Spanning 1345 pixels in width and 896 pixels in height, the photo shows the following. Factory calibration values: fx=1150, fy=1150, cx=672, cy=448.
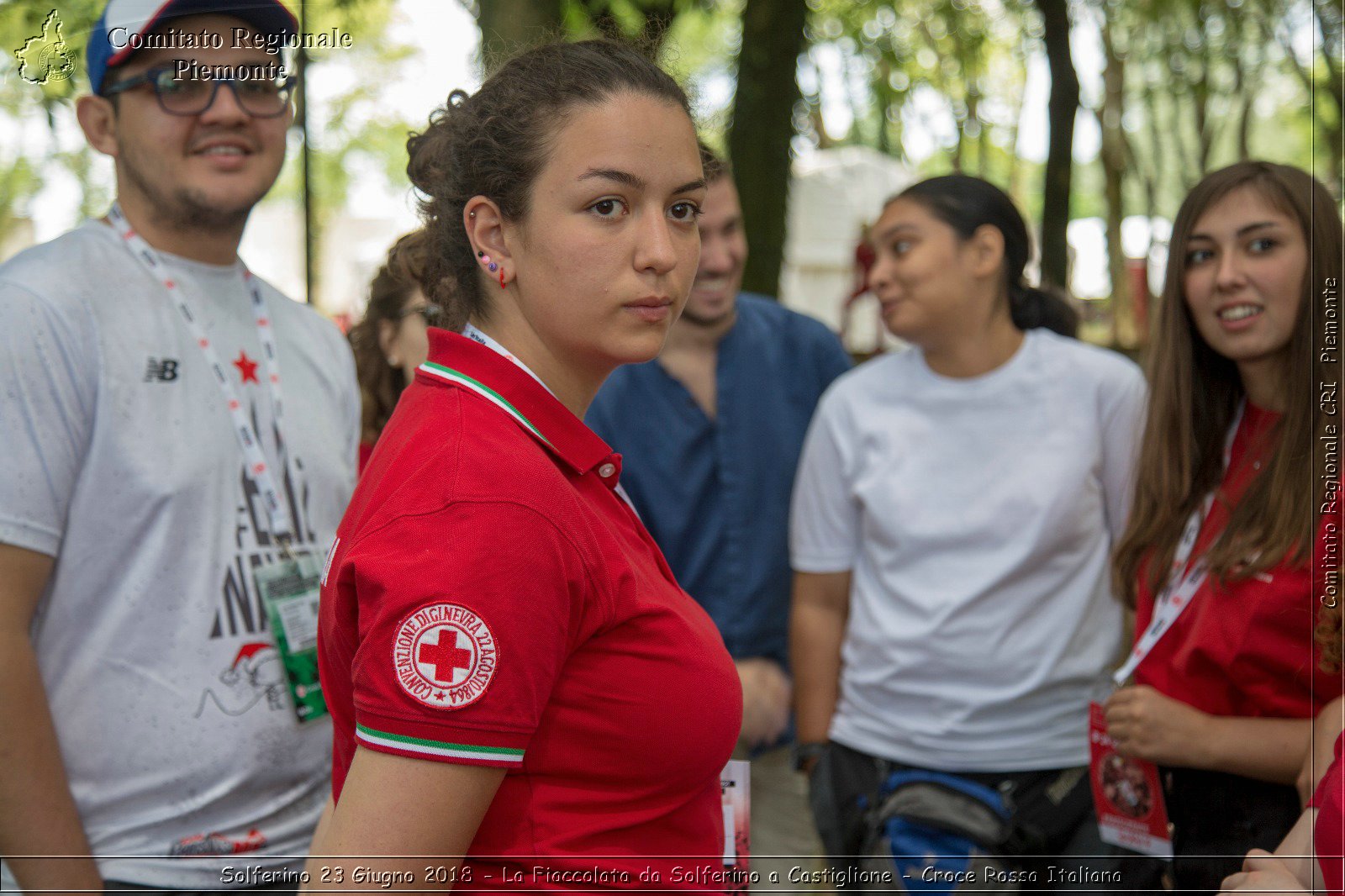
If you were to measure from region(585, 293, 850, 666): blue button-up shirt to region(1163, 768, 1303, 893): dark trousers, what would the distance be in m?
1.27

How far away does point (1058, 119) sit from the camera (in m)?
7.14

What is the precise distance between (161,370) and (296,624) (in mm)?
535

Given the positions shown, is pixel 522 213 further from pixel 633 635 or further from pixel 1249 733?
pixel 1249 733

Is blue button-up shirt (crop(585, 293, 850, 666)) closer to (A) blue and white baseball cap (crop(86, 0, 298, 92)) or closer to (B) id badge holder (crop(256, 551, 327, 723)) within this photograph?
(B) id badge holder (crop(256, 551, 327, 723))

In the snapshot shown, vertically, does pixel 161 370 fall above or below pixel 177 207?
below

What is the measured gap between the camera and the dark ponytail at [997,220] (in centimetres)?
311

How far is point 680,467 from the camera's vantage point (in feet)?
10.9

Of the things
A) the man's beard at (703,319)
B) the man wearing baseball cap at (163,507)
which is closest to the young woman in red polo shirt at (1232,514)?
the man's beard at (703,319)

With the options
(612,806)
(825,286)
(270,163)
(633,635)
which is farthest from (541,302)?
(825,286)

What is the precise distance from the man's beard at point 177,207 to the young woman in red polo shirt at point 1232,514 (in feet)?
6.66

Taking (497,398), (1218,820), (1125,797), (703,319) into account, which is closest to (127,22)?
(497,398)

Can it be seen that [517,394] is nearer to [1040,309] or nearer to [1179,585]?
[1179,585]

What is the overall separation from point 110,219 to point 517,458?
4.52ft

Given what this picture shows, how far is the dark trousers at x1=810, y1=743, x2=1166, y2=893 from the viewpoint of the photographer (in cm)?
253
